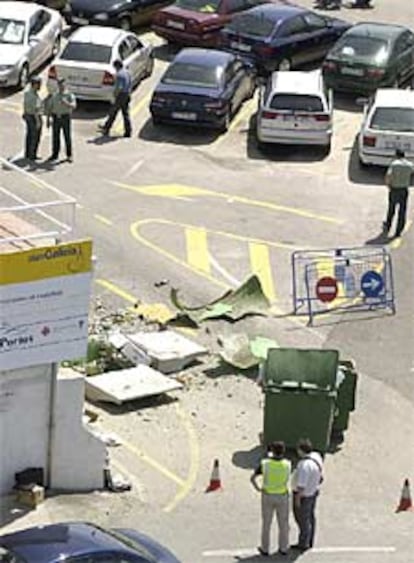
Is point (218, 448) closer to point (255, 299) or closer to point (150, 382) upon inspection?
point (150, 382)

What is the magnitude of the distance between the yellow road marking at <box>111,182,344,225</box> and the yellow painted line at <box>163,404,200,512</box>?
27.4 feet

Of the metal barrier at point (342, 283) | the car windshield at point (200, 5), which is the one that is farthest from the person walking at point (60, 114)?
the car windshield at point (200, 5)

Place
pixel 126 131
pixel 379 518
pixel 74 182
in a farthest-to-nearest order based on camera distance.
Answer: pixel 126 131
pixel 74 182
pixel 379 518

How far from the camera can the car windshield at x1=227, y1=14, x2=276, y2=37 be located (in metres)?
36.3

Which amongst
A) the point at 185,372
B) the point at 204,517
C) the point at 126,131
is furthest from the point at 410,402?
the point at 126,131

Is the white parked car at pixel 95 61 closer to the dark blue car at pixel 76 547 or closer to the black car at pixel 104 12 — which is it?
the black car at pixel 104 12

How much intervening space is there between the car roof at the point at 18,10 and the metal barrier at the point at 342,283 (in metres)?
12.1

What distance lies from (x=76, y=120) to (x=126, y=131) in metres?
1.50

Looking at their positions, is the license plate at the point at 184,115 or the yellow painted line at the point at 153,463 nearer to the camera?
the yellow painted line at the point at 153,463

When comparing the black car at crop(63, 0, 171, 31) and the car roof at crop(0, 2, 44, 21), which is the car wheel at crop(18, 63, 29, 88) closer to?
the car roof at crop(0, 2, 44, 21)

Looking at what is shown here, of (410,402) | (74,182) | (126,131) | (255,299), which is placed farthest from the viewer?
(126,131)

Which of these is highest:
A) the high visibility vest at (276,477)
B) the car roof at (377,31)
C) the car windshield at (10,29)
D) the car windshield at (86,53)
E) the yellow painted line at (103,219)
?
the car roof at (377,31)

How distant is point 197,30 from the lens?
37469 mm

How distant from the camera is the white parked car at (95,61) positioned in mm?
33375
